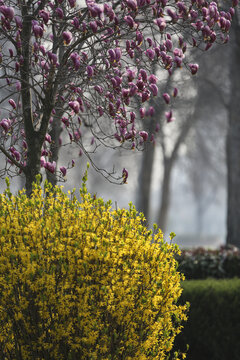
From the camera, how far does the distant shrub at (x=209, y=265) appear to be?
9039mm

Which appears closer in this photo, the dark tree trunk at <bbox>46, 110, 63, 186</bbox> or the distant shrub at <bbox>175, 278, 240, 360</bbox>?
the dark tree trunk at <bbox>46, 110, 63, 186</bbox>

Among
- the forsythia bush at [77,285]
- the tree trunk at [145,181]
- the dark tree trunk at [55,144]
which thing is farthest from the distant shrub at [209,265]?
the tree trunk at [145,181]

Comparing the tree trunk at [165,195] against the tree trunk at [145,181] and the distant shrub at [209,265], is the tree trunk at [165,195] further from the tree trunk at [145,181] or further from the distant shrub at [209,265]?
the distant shrub at [209,265]

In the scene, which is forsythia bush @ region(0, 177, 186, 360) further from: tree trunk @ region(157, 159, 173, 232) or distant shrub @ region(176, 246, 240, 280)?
tree trunk @ region(157, 159, 173, 232)

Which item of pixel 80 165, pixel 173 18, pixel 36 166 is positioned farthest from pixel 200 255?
pixel 80 165

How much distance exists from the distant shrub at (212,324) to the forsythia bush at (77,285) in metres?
2.58

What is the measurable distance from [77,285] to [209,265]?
19.6 feet

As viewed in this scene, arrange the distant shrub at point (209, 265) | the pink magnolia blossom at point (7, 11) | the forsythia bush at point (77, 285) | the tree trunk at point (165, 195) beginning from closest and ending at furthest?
the forsythia bush at point (77, 285)
the pink magnolia blossom at point (7, 11)
the distant shrub at point (209, 265)
the tree trunk at point (165, 195)

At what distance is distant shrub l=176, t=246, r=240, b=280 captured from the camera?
904cm

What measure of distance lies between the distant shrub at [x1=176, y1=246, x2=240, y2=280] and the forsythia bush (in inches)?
210

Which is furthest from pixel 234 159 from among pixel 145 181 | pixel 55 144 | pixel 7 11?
pixel 7 11

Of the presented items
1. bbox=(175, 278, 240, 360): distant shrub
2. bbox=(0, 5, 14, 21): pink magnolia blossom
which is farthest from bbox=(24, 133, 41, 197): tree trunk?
bbox=(175, 278, 240, 360): distant shrub

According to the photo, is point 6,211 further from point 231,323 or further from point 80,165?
point 80,165

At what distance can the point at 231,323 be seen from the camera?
6363mm
